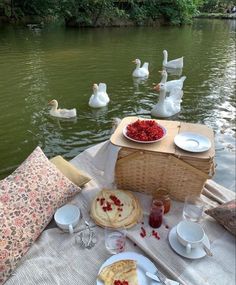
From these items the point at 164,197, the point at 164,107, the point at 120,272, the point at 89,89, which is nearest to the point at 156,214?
the point at 164,197

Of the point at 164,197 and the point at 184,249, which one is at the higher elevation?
the point at 164,197

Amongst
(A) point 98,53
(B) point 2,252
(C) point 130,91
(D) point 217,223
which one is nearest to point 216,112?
(C) point 130,91

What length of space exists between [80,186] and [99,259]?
2.73 feet

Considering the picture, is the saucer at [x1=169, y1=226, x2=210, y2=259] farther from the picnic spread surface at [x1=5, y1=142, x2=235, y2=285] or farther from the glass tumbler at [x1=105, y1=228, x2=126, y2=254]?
the glass tumbler at [x1=105, y1=228, x2=126, y2=254]

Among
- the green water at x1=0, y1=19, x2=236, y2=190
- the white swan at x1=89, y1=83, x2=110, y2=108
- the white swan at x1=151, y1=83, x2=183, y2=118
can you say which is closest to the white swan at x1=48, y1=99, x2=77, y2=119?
the green water at x1=0, y1=19, x2=236, y2=190

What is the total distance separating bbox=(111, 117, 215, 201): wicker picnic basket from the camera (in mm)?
2330

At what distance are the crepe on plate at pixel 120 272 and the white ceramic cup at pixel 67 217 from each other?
0.46m

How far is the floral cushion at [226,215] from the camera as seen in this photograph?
2229 mm

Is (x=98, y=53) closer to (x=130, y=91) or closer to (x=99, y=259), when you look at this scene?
(x=130, y=91)

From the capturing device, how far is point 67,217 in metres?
2.32

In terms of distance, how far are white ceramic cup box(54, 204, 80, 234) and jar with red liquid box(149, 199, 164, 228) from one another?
59 centimetres

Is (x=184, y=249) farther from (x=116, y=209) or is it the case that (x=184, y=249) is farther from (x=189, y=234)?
(x=116, y=209)

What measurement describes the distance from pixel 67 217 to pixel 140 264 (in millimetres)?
719

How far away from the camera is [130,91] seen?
6898 millimetres
